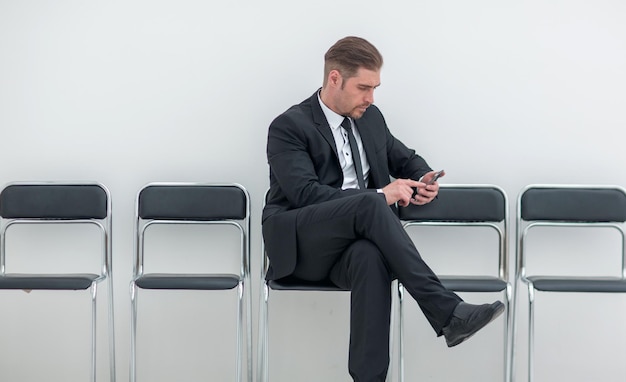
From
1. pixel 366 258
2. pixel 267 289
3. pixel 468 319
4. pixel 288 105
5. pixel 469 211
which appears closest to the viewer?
pixel 468 319

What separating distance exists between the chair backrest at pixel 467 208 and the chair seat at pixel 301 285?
0.53 m

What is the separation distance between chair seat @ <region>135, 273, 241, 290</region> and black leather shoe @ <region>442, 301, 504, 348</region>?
89 centimetres

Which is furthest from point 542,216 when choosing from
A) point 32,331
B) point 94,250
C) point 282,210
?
point 32,331

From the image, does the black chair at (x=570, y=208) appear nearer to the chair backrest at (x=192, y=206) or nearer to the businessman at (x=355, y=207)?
the businessman at (x=355, y=207)

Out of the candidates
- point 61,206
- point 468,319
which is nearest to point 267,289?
point 468,319

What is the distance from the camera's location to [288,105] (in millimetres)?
3668

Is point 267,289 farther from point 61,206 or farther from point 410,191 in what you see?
point 61,206

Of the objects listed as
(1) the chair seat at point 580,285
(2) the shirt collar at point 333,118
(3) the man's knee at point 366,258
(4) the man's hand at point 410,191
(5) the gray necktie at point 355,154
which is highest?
(2) the shirt collar at point 333,118

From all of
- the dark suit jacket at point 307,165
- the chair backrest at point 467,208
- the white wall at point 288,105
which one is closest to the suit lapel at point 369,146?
the dark suit jacket at point 307,165

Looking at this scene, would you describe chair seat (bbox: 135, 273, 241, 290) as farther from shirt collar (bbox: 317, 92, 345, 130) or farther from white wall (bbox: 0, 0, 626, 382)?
shirt collar (bbox: 317, 92, 345, 130)

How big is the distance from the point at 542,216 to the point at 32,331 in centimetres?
219

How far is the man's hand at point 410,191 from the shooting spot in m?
3.06

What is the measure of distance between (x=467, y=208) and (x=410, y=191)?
1.44ft

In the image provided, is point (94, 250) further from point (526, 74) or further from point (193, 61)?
point (526, 74)
